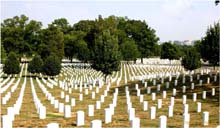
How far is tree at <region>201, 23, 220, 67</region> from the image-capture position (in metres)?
42.9

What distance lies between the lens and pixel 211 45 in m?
44.0

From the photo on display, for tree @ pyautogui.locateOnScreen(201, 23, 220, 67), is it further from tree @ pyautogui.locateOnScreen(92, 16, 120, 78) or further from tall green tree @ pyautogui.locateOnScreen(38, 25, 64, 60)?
tall green tree @ pyautogui.locateOnScreen(38, 25, 64, 60)

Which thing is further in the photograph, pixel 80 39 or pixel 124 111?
pixel 80 39

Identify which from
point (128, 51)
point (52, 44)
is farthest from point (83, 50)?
point (128, 51)

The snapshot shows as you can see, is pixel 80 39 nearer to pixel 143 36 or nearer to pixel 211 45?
pixel 143 36

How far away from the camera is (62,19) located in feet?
341

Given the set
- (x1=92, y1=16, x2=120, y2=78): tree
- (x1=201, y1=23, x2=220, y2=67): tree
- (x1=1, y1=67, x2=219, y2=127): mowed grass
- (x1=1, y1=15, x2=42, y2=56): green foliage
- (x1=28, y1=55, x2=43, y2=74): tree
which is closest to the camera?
(x1=1, y1=67, x2=219, y2=127): mowed grass

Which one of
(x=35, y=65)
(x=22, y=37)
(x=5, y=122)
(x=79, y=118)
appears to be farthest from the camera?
(x=22, y=37)

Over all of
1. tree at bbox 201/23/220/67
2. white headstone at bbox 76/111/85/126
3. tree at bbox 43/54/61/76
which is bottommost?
white headstone at bbox 76/111/85/126

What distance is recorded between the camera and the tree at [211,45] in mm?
42938

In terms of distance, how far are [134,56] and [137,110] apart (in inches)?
2436

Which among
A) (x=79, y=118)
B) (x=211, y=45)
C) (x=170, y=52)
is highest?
(x=170, y=52)

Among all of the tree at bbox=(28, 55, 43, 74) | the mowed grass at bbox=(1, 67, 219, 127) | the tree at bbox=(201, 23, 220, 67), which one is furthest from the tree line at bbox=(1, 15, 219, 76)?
the mowed grass at bbox=(1, 67, 219, 127)

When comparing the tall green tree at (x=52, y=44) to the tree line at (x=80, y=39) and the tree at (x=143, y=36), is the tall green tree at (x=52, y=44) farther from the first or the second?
the tree at (x=143, y=36)
